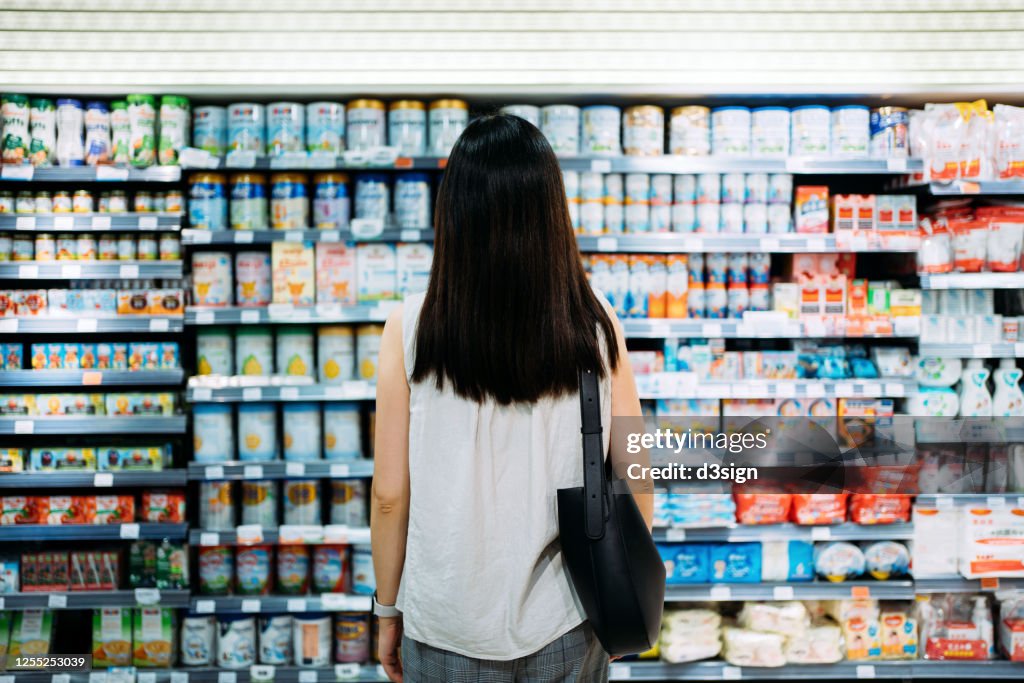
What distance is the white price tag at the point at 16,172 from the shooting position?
3.15 metres

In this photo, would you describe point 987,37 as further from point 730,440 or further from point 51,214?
point 51,214

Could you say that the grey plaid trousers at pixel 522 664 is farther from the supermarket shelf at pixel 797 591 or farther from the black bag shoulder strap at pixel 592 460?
the supermarket shelf at pixel 797 591

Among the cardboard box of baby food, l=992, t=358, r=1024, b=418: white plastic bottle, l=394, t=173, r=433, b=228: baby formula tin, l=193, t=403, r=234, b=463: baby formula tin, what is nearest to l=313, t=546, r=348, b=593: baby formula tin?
l=193, t=403, r=234, b=463: baby formula tin

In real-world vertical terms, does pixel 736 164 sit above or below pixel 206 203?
above

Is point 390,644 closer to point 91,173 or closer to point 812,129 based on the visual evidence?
point 91,173

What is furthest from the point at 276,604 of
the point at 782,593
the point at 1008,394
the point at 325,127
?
the point at 1008,394

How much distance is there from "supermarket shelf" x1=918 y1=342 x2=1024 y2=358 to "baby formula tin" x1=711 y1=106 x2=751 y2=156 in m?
1.18

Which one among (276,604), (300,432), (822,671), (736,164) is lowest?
(822,671)

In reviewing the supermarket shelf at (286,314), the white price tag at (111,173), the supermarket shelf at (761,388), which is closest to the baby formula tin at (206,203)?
the white price tag at (111,173)

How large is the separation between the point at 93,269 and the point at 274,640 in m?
1.77

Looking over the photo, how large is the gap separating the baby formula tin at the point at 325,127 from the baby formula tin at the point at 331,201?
0.12 meters

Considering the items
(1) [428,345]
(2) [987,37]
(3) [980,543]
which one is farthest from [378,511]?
(2) [987,37]

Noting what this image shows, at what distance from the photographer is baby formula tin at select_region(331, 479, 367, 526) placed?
3303 mm

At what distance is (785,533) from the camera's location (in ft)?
10.8
